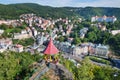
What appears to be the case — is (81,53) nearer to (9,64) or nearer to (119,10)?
(9,64)

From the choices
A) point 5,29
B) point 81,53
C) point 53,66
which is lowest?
point 81,53

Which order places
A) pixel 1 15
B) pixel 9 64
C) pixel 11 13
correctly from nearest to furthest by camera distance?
pixel 9 64, pixel 1 15, pixel 11 13

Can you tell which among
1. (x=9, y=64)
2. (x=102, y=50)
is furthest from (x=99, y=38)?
(x=9, y=64)

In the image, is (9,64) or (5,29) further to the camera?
(5,29)

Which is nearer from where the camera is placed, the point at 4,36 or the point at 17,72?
the point at 17,72

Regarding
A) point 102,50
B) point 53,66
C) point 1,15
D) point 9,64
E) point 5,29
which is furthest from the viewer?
point 1,15

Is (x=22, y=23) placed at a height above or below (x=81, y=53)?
above

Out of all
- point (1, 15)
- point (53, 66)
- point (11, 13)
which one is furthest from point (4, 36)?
point (53, 66)

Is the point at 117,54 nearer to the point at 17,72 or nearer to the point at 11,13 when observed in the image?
the point at 17,72

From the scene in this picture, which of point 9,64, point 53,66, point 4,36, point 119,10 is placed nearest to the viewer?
point 53,66
